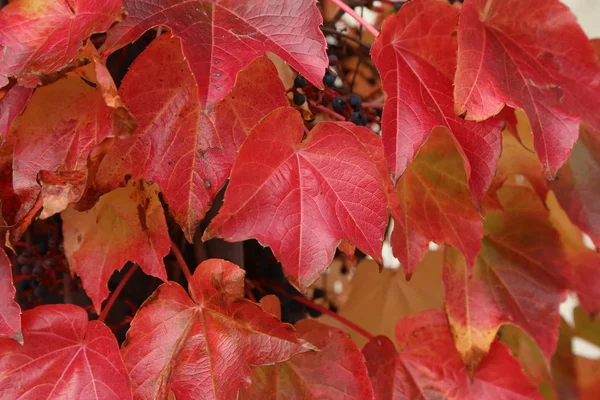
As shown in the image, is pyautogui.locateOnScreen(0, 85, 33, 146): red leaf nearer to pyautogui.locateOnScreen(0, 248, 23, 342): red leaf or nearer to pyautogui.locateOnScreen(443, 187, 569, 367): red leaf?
pyautogui.locateOnScreen(0, 248, 23, 342): red leaf

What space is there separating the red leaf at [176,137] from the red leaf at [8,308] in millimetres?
88

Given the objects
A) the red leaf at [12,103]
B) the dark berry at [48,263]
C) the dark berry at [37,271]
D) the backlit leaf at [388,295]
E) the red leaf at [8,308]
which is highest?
the red leaf at [12,103]

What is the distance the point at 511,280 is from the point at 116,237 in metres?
0.31

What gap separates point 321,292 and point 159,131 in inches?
12.7

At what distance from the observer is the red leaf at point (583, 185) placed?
45cm

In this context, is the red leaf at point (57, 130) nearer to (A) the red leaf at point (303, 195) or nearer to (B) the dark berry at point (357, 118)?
(A) the red leaf at point (303, 195)

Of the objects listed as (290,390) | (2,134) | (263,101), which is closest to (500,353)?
(290,390)

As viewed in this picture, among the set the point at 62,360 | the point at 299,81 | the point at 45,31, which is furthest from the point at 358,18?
the point at 62,360

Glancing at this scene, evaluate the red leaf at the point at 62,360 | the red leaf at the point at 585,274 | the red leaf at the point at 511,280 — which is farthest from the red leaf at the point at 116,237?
the red leaf at the point at 585,274

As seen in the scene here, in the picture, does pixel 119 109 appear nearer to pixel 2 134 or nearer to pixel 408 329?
pixel 2 134

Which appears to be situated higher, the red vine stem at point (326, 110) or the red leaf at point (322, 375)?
the red vine stem at point (326, 110)

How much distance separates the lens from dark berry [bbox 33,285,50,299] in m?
0.43

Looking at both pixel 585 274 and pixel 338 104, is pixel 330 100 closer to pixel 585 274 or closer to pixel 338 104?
pixel 338 104

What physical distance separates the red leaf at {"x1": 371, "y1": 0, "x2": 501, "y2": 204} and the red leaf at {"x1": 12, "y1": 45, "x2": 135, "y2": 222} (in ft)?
0.53
